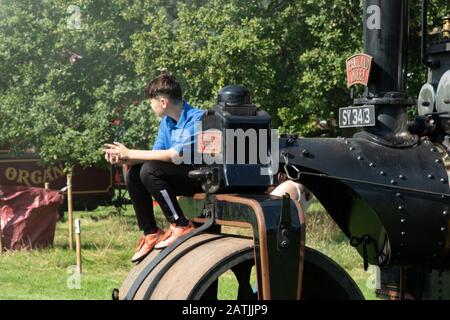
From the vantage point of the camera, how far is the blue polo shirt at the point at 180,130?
3.85 metres

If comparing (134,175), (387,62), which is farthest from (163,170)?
(387,62)

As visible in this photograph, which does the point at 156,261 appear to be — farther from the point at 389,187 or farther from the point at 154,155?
the point at 389,187

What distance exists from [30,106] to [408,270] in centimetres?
1107

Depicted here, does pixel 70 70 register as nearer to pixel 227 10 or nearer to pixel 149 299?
pixel 227 10

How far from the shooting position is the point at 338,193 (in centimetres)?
419

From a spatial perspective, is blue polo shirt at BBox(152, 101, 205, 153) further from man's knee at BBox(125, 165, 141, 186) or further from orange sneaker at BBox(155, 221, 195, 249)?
orange sneaker at BBox(155, 221, 195, 249)

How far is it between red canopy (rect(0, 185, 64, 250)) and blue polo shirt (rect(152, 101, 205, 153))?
23.3 ft

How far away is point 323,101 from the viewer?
37.8 feet

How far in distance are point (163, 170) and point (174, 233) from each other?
298 millimetres

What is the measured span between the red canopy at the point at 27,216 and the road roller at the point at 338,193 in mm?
7071

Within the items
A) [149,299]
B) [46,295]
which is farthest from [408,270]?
[46,295]

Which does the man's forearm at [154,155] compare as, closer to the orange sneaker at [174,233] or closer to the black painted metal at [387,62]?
the orange sneaker at [174,233]

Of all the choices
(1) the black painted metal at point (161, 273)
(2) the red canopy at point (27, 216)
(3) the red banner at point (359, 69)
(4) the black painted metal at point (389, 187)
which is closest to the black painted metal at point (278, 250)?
(1) the black painted metal at point (161, 273)
